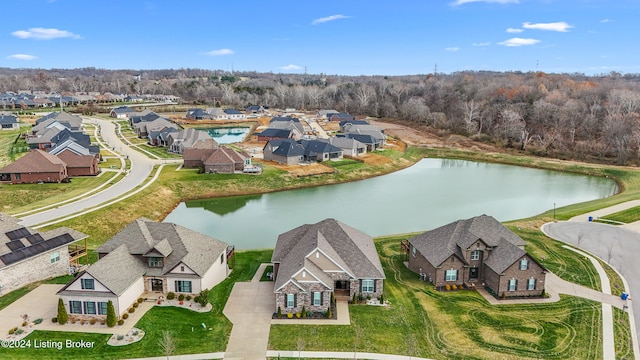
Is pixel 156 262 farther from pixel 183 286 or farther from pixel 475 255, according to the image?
pixel 475 255

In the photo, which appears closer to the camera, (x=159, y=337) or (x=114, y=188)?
(x=159, y=337)

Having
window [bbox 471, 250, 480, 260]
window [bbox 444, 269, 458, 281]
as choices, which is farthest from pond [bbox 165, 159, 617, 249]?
window [bbox 471, 250, 480, 260]

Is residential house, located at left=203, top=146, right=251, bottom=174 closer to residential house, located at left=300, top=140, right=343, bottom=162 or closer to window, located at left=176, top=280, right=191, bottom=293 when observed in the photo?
residential house, located at left=300, top=140, right=343, bottom=162

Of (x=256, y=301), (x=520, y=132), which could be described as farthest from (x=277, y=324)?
(x=520, y=132)

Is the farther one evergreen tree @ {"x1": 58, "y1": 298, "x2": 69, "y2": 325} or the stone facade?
the stone facade

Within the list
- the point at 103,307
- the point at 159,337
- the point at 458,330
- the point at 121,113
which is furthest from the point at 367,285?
the point at 121,113

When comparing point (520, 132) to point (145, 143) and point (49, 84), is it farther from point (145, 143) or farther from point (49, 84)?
point (49, 84)

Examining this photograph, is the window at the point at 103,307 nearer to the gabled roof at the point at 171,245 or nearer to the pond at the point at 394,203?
the gabled roof at the point at 171,245
